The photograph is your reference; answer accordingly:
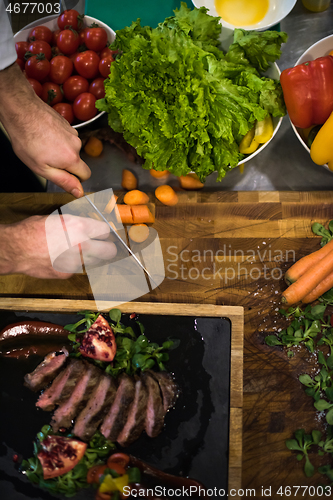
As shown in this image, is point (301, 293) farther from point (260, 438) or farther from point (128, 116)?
point (128, 116)

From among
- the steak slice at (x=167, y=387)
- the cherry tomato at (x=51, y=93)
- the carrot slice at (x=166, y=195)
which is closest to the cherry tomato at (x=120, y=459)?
the steak slice at (x=167, y=387)

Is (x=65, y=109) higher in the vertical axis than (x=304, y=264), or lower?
higher

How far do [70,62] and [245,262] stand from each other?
1.19 metres

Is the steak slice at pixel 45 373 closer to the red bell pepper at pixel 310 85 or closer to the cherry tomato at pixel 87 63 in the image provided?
the cherry tomato at pixel 87 63

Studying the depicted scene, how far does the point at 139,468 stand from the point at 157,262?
0.80 meters

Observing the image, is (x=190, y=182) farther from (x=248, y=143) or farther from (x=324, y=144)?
(x=324, y=144)

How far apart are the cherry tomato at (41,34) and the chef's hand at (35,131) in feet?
1.60

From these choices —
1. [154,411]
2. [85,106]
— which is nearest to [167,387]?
[154,411]

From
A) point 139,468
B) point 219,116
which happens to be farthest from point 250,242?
point 139,468

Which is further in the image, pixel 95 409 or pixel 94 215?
pixel 94 215

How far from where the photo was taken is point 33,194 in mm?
1771

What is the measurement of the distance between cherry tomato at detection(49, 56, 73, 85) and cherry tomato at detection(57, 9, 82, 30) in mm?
162

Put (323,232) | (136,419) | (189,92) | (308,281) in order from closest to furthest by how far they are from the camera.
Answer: (189,92) → (136,419) → (308,281) → (323,232)

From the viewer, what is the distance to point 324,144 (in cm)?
144
